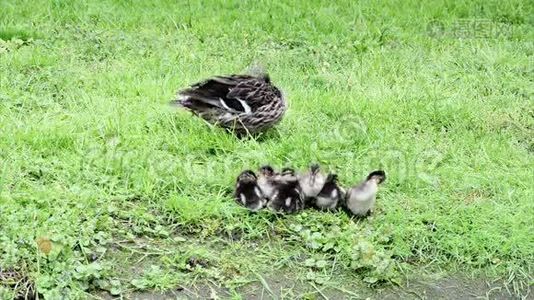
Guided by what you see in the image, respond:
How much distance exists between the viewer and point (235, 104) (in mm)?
5363

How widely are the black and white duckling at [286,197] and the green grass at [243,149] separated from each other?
6cm

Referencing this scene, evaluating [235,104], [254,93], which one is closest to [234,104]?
[235,104]

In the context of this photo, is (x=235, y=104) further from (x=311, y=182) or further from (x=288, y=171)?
(x=311, y=182)

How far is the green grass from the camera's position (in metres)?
4.20

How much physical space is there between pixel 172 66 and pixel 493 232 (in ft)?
11.0

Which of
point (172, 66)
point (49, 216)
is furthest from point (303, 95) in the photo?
point (49, 216)

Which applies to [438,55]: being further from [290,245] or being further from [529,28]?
[290,245]

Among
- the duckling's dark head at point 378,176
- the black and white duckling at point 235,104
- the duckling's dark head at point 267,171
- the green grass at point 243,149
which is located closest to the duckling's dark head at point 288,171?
the duckling's dark head at point 267,171

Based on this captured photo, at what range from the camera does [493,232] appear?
14.9 ft

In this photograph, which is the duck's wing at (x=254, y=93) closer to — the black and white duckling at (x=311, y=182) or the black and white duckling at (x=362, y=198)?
the black and white duckling at (x=311, y=182)

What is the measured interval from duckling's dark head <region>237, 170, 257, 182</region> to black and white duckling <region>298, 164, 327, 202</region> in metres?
0.27

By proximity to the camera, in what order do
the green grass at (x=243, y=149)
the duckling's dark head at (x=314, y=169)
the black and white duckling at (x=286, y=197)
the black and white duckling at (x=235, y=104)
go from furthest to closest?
the black and white duckling at (x=235, y=104) → the duckling's dark head at (x=314, y=169) → the black and white duckling at (x=286, y=197) → the green grass at (x=243, y=149)

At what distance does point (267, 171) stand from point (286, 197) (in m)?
0.26

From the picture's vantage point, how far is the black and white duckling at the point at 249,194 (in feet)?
14.9
